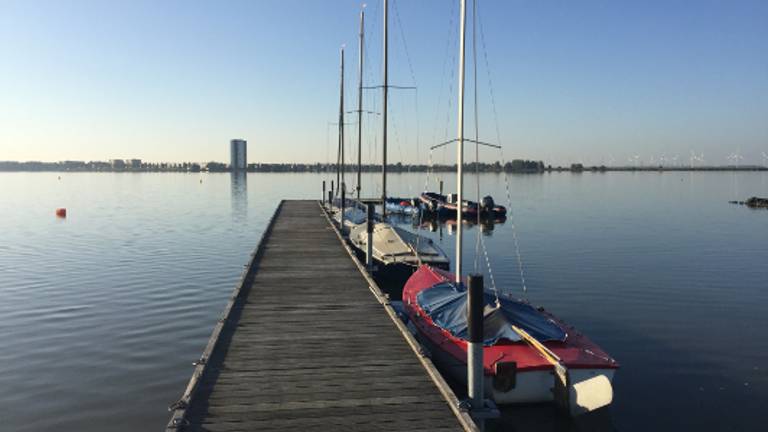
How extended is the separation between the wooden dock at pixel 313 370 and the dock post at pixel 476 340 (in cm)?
47

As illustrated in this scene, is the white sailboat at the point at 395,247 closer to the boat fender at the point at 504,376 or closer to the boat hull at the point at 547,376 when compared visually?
the boat hull at the point at 547,376

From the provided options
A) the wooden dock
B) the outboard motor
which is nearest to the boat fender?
the wooden dock

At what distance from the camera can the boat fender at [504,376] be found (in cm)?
988

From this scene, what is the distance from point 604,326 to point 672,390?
505cm

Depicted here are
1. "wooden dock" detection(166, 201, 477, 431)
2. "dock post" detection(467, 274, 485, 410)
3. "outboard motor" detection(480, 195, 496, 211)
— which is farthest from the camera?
"outboard motor" detection(480, 195, 496, 211)

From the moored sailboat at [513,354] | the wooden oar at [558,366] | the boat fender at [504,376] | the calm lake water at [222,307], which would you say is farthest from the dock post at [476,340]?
the calm lake water at [222,307]

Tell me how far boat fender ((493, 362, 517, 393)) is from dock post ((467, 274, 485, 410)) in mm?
1482

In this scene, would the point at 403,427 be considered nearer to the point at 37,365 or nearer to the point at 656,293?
the point at 37,365

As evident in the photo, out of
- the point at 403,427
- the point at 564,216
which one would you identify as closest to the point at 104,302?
the point at 403,427

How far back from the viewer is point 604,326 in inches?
685

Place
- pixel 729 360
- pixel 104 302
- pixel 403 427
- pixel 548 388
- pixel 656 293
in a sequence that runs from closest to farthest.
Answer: pixel 403 427 → pixel 548 388 → pixel 729 360 → pixel 104 302 → pixel 656 293

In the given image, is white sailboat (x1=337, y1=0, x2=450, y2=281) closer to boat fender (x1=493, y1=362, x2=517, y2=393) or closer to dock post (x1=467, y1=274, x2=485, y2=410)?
boat fender (x1=493, y1=362, x2=517, y2=393)

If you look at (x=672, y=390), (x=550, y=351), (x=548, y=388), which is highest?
(x=550, y=351)

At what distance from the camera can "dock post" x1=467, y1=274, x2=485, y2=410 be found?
8.43m
